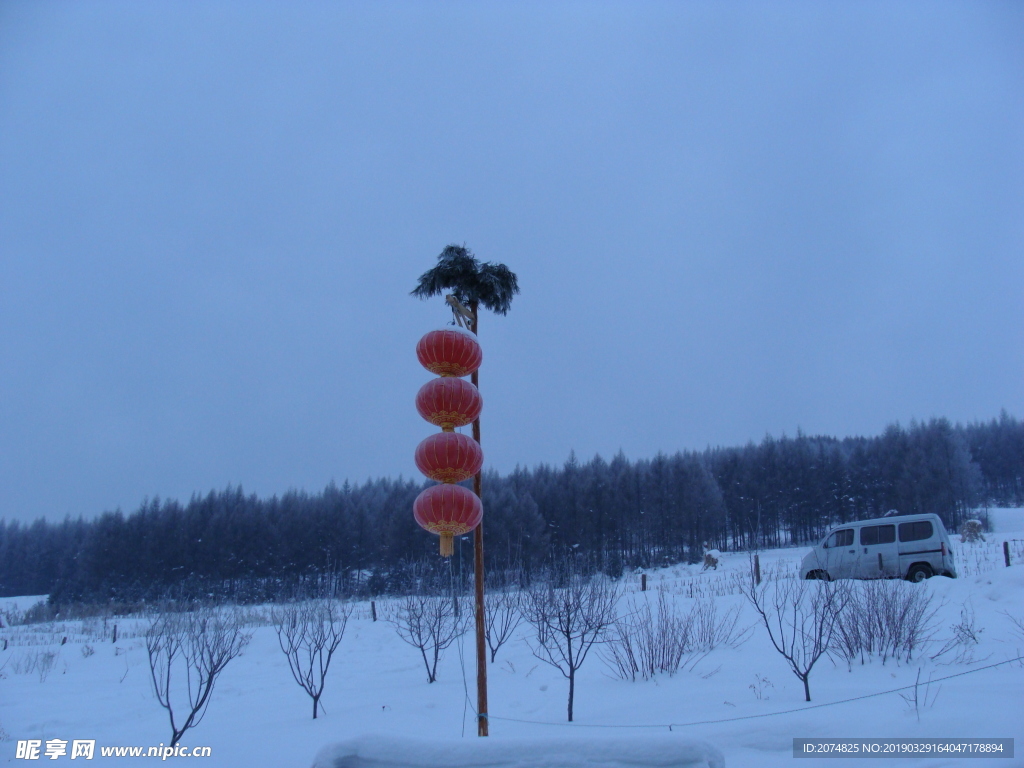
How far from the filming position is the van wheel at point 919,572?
12.1 m

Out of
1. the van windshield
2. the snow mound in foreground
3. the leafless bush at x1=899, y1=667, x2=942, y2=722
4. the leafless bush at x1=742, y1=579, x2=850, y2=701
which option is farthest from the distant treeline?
the snow mound in foreground

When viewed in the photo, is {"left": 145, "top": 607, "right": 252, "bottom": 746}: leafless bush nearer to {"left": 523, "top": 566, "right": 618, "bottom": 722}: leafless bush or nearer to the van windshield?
{"left": 523, "top": 566, "right": 618, "bottom": 722}: leafless bush

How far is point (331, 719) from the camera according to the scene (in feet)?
27.9

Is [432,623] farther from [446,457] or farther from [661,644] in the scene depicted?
[446,457]

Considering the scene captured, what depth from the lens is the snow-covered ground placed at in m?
5.09

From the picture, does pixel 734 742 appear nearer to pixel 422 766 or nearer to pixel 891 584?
pixel 422 766

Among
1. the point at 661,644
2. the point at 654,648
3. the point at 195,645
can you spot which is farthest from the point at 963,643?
the point at 195,645

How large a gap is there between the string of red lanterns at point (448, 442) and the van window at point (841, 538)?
11758 millimetres

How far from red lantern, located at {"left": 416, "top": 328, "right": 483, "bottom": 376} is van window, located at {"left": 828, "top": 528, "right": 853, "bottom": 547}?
1196cm

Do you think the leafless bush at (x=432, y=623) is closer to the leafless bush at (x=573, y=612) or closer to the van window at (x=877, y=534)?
the leafless bush at (x=573, y=612)

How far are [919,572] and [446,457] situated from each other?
12.4m

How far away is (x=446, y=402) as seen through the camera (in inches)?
185

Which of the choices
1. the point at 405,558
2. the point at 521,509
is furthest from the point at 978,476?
the point at 405,558

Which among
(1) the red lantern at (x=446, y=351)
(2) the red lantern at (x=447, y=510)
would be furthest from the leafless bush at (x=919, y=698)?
(1) the red lantern at (x=446, y=351)
